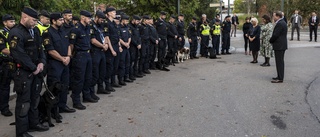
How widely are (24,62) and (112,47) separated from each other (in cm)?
336

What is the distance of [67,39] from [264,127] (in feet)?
12.6

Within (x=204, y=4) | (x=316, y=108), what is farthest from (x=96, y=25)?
(x=204, y=4)

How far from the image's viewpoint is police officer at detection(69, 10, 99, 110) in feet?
20.3

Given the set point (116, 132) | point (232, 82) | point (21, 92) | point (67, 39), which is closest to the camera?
point (21, 92)

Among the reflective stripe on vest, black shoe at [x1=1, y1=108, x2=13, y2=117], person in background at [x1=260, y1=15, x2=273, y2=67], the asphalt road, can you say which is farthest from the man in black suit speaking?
black shoe at [x1=1, y1=108, x2=13, y2=117]

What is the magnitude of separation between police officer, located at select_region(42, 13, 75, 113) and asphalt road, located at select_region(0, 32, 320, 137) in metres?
0.81

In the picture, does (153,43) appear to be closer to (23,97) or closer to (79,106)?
(79,106)

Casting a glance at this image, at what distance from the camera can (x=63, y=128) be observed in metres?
5.28

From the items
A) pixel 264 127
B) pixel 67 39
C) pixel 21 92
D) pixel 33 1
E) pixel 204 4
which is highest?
pixel 204 4

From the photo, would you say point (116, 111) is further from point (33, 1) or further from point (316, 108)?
point (33, 1)

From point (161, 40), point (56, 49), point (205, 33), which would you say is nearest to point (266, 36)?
point (205, 33)

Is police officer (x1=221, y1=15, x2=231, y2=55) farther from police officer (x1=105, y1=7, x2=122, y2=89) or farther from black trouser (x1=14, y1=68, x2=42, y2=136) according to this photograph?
black trouser (x1=14, y1=68, x2=42, y2=136)

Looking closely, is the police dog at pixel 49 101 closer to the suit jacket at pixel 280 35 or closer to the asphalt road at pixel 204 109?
the asphalt road at pixel 204 109

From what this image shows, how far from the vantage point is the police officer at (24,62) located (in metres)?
4.50
